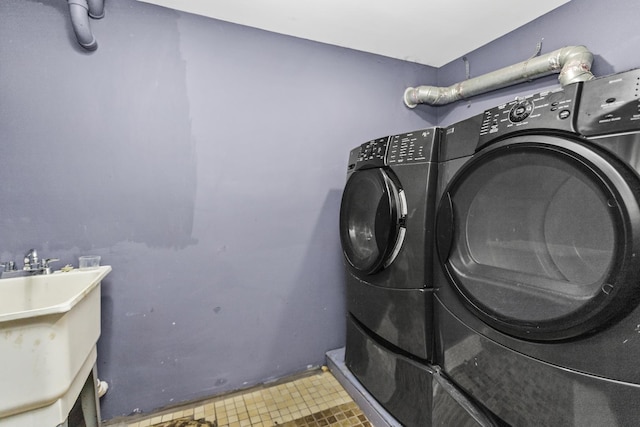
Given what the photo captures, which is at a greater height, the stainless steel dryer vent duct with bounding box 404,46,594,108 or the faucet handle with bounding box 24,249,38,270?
the stainless steel dryer vent duct with bounding box 404,46,594,108

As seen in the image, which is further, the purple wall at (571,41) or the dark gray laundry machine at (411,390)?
the purple wall at (571,41)

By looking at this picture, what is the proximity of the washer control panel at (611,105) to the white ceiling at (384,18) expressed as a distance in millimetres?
1084

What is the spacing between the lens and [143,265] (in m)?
1.50

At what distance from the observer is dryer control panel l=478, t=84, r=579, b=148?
2.48ft

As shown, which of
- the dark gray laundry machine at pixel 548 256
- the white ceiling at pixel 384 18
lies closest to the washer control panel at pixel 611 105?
the dark gray laundry machine at pixel 548 256

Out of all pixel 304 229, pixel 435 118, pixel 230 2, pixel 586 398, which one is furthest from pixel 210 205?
pixel 435 118

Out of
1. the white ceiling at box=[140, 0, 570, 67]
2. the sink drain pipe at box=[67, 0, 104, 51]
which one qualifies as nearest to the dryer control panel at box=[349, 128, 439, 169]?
the white ceiling at box=[140, 0, 570, 67]

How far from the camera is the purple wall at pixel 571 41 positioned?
1.31 meters

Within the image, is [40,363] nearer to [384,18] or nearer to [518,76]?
[384,18]

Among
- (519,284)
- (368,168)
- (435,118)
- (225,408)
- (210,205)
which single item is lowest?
(225,408)

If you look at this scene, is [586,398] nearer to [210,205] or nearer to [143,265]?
[210,205]

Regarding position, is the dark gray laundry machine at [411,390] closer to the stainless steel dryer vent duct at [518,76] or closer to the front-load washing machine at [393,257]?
the front-load washing machine at [393,257]

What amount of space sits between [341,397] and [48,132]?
→ 200 cm

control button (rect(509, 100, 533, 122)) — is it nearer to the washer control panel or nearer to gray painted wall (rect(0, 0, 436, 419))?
the washer control panel
